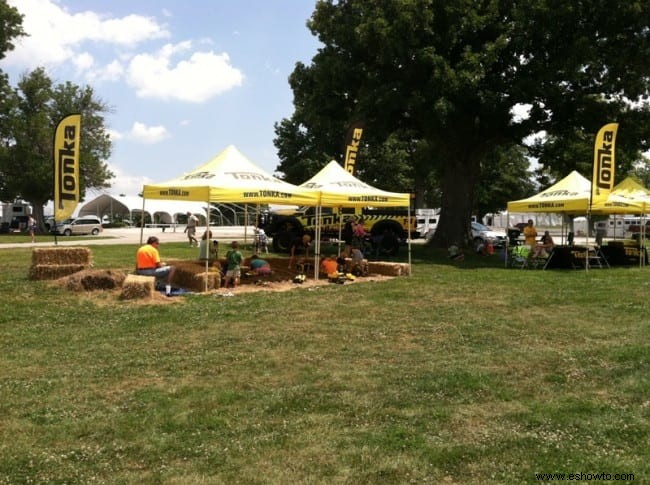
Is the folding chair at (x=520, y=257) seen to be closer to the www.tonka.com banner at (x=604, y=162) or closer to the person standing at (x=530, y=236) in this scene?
the person standing at (x=530, y=236)

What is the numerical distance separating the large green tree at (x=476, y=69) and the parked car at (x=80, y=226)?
25696 millimetres

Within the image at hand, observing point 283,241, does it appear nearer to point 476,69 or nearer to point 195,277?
point 476,69

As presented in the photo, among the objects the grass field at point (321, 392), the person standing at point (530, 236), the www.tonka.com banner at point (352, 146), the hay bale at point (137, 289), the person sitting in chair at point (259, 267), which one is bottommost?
the grass field at point (321, 392)

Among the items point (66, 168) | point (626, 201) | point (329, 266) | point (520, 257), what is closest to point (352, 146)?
point (520, 257)

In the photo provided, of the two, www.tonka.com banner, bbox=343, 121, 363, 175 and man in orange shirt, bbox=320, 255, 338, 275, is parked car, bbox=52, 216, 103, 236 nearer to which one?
www.tonka.com banner, bbox=343, 121, 363, 175

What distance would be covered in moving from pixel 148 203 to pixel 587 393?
67354mm

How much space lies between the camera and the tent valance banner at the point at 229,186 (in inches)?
476

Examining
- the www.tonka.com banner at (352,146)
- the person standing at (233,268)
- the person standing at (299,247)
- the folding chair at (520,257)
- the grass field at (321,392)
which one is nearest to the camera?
the grass field at (321,392)

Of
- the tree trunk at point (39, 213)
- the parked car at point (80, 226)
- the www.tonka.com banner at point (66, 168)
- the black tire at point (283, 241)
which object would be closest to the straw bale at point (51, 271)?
the www.tonka.com banner at point (66, 168)

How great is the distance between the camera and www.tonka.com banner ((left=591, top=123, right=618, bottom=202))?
52.0ft

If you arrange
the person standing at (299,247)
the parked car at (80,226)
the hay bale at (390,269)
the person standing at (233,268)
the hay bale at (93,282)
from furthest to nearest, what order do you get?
the parked car at (80,226), the person standing at (299,247), the hay bale at (390,269), the person standing at (233,268), the hay bale at (93,282)

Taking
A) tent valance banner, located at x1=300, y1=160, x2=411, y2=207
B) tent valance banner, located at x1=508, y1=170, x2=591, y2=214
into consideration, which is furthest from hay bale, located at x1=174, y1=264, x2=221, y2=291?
tent valance banner, located at x1=508, y1=170, x2=591, y2=214

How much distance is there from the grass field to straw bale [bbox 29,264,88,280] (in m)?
2.72

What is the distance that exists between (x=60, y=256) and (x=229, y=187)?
435 centimetres
